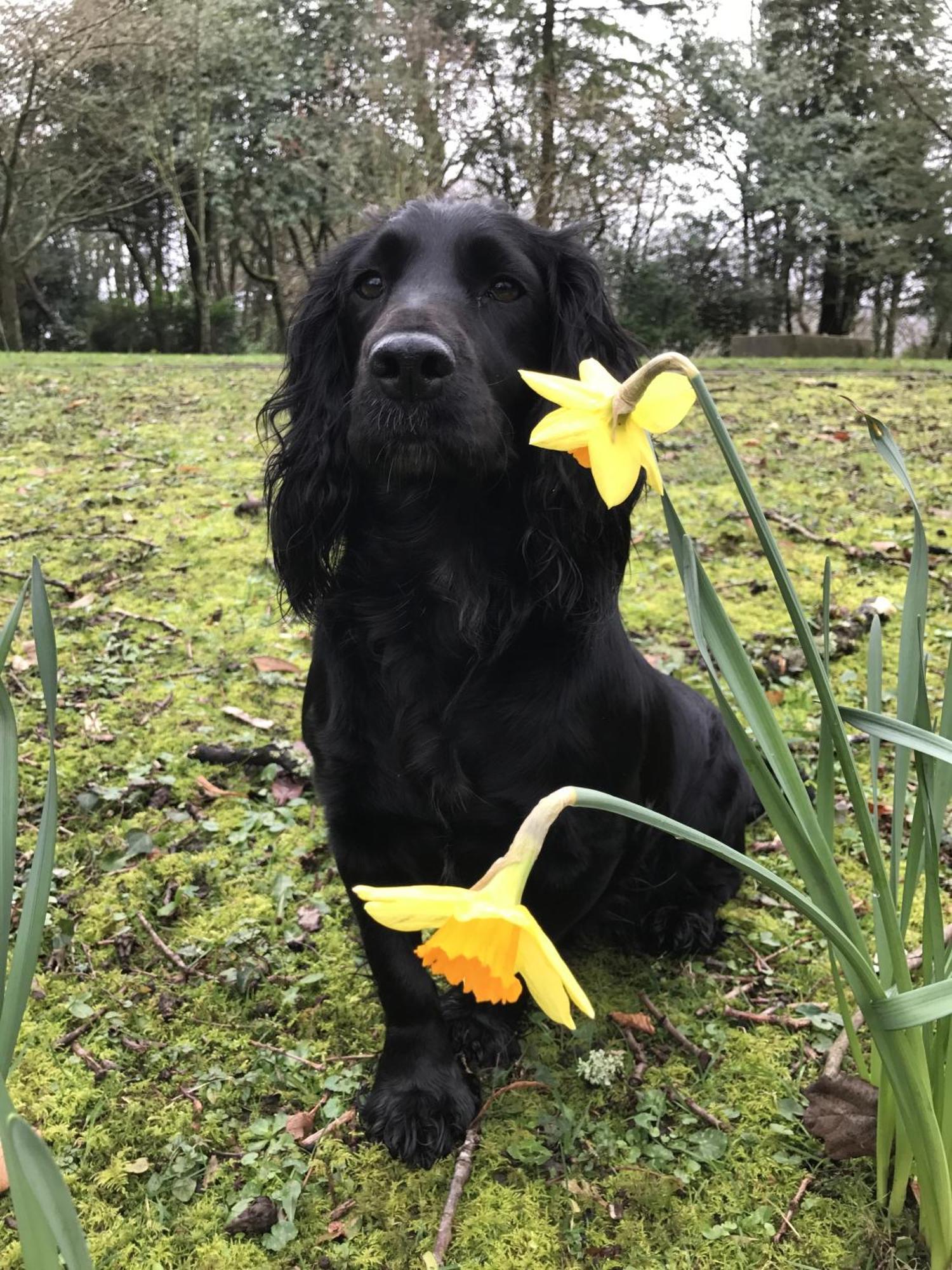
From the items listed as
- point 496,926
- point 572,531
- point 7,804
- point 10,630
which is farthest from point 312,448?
point 496,926

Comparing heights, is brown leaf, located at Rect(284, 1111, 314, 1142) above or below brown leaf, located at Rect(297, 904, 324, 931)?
below

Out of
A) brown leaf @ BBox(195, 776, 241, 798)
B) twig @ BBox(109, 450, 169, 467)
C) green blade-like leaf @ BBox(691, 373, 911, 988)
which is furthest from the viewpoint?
twig @ BBox(109, 450, 169, 467)

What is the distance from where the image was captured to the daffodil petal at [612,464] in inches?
30.7

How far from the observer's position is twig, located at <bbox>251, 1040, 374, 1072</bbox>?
190 cm

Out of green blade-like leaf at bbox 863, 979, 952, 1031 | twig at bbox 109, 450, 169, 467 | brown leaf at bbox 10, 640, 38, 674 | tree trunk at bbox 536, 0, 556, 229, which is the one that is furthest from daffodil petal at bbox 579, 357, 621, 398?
tree trunk at bbox 536, 0, 556, 229

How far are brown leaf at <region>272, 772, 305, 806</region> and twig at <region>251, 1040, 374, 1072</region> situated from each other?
90 centimetres

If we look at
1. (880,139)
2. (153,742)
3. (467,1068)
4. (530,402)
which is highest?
(880,139)

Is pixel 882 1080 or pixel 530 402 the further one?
pixel 530 402

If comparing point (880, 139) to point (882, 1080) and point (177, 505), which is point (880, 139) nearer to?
point (177, 505)

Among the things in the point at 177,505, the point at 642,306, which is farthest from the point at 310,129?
the point at 177,505

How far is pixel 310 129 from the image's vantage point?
1636cm

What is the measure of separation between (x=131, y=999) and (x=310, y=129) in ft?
56.9

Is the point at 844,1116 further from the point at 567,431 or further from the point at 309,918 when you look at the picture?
the point at 567,431

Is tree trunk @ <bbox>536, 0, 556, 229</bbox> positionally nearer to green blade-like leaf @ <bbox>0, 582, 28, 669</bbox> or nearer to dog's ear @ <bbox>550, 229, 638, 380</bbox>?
dog's ear @ <bbox>550, 229, 638, 380</bbox>
